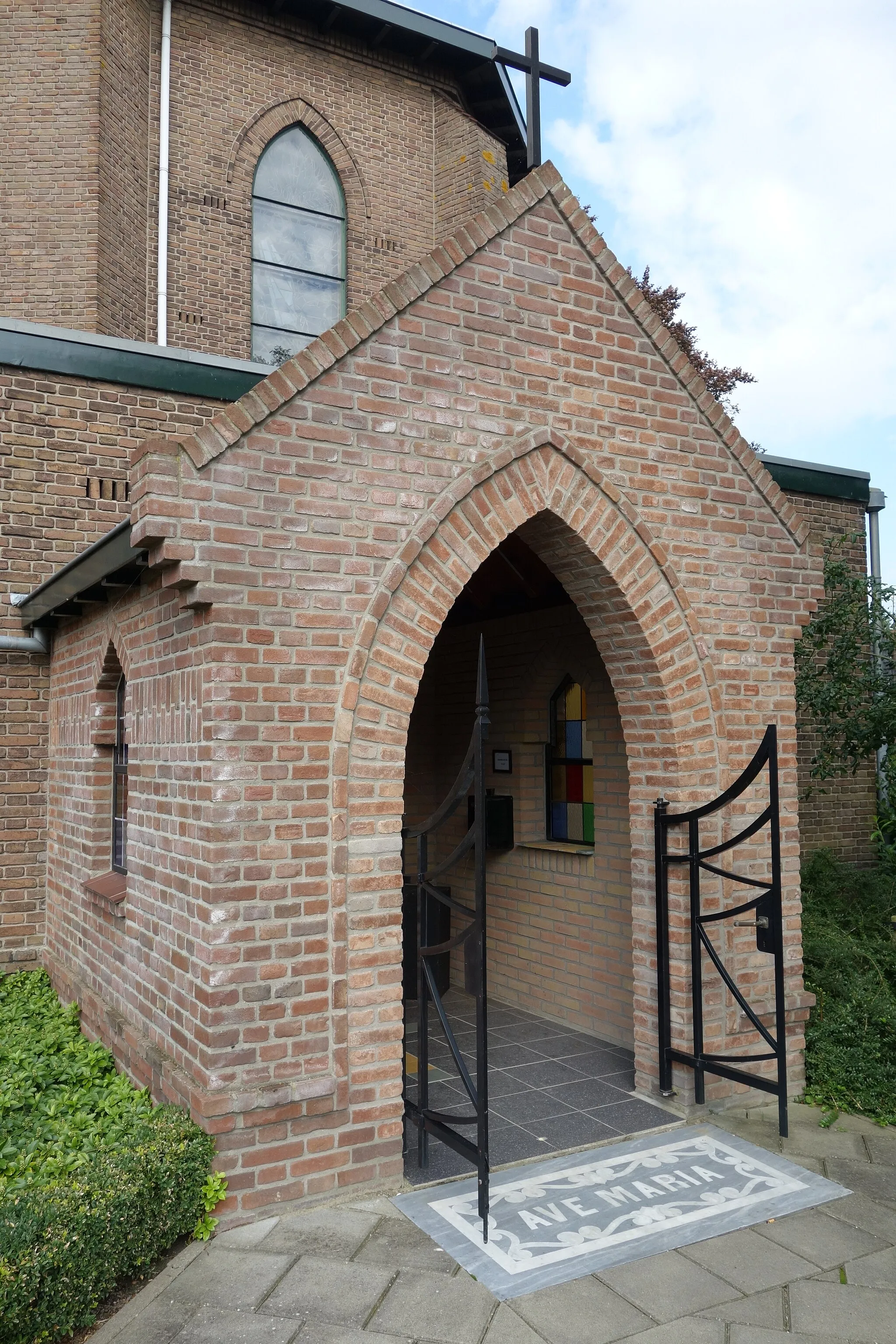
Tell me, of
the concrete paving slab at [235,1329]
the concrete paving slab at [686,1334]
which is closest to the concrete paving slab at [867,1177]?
the concrete paving slab at [686,1334]

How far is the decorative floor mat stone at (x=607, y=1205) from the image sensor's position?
13.3 feet

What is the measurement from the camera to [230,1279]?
390cm

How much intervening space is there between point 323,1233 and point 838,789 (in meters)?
8.62

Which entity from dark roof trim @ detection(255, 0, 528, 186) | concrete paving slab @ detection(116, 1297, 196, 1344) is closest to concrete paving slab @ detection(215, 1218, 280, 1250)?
concrete paving slab @ detection(116, 1297, 196, 1344)

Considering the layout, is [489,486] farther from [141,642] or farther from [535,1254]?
[535,1254]

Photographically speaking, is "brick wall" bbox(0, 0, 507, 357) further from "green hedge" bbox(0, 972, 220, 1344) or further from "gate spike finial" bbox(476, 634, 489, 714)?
"gate spike finial" bbox(476, 634, 489, 714)

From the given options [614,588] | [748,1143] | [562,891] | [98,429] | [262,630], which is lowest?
[748,1143]

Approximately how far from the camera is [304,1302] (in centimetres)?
374

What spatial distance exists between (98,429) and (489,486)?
4319mm

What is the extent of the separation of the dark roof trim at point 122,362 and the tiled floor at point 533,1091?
5.60m

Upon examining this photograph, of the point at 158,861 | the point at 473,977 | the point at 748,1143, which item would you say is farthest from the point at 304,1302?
the point at 748,1143

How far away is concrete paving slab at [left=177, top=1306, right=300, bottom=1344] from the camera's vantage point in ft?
11.5

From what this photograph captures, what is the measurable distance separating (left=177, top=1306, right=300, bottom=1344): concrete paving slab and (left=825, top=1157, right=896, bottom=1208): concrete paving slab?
277 cm

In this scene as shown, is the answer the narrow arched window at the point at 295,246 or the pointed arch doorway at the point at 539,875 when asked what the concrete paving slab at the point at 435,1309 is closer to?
the pointed arch doorway at the point at 539,875
